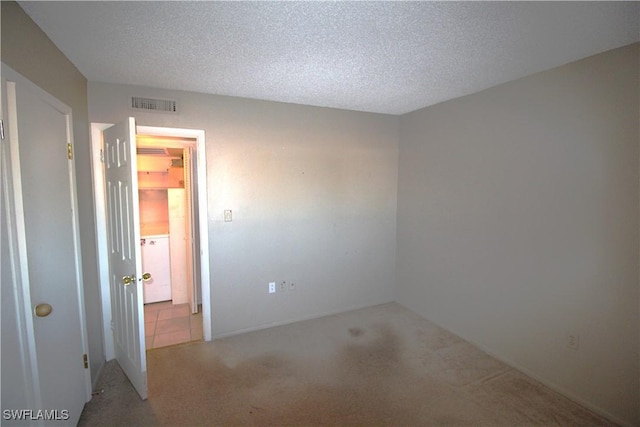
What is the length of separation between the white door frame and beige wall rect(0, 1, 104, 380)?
7cm

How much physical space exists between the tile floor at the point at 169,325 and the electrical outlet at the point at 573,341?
312 cm

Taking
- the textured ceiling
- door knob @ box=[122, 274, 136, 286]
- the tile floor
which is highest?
the textured ceiling

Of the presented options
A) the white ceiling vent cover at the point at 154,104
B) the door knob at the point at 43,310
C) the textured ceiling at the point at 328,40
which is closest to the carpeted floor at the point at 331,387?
the door knob at the point at 43,310

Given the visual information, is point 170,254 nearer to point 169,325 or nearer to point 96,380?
point 169,325

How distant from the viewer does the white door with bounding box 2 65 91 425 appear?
1.33m

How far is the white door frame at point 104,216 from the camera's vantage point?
8.30 ft

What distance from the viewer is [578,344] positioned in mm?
2182

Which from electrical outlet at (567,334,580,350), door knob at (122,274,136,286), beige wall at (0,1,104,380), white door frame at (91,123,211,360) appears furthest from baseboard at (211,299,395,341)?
electrical outlet at (567,334,580,350)

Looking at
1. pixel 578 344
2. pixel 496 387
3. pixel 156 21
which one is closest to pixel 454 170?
pixel 578 344

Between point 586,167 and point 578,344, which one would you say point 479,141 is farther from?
point 578,344

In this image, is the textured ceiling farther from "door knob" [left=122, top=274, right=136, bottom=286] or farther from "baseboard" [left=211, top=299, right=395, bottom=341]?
"baseboard" [left=211, top=299, right=395, bottom=341]

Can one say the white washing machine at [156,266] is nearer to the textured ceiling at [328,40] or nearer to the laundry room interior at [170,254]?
the laundry room interior at [170,254]

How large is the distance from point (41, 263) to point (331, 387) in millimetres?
1998

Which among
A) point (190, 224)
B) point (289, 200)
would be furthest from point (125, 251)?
point (289, 200)
